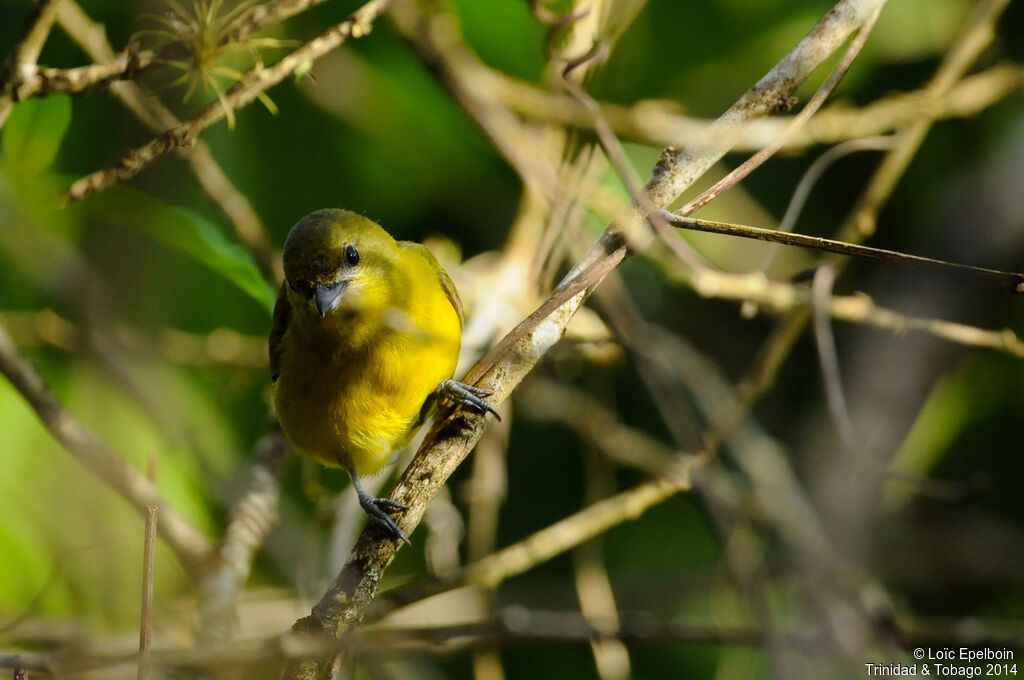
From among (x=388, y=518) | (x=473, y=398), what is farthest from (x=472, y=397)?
(x=388, y=518)

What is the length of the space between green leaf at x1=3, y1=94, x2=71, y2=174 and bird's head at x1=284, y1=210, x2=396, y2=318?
0.72 meters

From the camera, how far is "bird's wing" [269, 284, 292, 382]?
10.7ft

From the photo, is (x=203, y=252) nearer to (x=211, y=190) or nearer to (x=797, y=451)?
(x=211, y=190)

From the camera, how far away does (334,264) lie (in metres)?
3.04

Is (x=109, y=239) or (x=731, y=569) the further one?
(x=109, y=239)

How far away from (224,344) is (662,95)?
2260 mm

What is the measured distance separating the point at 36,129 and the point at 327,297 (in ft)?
2.99

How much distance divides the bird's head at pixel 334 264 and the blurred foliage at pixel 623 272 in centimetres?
57

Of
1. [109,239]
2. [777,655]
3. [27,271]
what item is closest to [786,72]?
[777,655]

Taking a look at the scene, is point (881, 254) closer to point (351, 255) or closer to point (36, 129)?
point (351, 255)

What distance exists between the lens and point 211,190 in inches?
131

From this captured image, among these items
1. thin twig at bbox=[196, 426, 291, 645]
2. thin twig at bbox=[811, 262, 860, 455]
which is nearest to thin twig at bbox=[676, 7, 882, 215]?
thin twig at bbox=[811, 262, 860, 455]

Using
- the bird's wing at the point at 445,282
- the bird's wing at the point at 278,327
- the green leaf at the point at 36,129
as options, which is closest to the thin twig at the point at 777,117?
the bird's wing at the point at 445,282

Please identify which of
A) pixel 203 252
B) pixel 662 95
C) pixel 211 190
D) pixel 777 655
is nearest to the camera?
pixel 777 655
